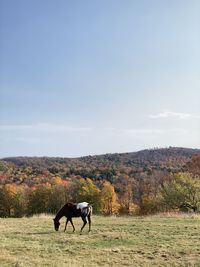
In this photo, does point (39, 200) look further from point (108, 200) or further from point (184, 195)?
point (184, 195)

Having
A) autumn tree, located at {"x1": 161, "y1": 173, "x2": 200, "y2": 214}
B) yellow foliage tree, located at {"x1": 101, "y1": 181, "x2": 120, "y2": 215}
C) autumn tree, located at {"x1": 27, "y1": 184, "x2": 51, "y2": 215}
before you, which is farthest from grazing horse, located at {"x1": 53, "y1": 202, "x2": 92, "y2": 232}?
yellow foliage tree, located at {"x1": 101, "y1": 181, "x2": 120, "y2": 215}

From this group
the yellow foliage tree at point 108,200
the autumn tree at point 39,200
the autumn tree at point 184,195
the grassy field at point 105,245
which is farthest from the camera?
the yellow foliage tree at point 108,200

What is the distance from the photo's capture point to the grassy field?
1387 centimetres

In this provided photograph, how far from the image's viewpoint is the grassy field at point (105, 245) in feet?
45.5

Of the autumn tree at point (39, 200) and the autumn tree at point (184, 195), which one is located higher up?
the autumn tree at point (184, 195)

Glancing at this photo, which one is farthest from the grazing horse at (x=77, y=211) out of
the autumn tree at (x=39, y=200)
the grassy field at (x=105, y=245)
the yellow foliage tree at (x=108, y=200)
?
the yellow foliage tree at (x=108, y=200)

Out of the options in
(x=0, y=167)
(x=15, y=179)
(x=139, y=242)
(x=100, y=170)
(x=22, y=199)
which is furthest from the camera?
(x=100, y=170)

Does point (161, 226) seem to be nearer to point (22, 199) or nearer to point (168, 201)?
point (168, 201)

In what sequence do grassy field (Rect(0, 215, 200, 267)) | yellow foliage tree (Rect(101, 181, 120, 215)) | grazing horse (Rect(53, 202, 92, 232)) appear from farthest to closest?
1. yellow foliage tree (Rect(101, 181, 120, 215))
2. grazing horse (Rect(53, 202, 92, 232))
3. grassy field (Rect(0, 215, 200, 267))

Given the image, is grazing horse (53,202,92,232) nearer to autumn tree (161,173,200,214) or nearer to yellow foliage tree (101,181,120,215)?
autumn tree (161,173,200,214)

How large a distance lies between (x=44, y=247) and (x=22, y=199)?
7449 centimetres

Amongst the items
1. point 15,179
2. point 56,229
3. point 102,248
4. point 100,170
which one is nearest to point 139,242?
point 102,248

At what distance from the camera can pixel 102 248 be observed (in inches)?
634

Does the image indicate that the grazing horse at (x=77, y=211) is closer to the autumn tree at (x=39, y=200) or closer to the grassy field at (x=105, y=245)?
the grassy field at (x=105, y=245)
